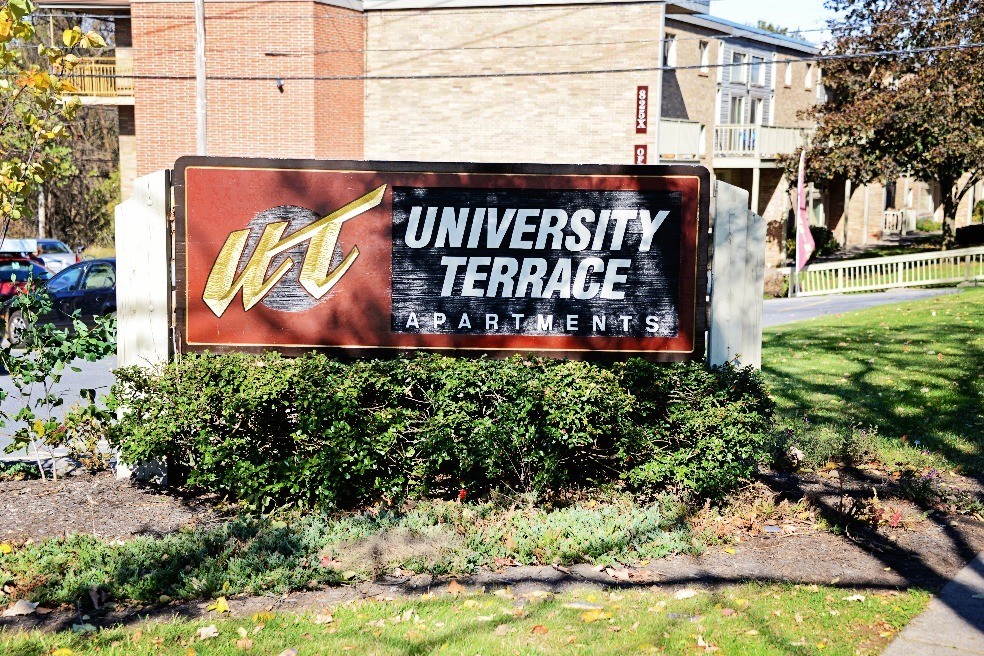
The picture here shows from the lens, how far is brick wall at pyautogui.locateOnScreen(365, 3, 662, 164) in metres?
29.6

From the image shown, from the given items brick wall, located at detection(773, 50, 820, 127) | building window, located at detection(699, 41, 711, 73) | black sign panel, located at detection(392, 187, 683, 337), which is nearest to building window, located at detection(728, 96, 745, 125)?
brick wall, located at detection(773, 50, 820, 127)

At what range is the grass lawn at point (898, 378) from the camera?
9906 millimetres

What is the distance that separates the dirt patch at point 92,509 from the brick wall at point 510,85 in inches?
904

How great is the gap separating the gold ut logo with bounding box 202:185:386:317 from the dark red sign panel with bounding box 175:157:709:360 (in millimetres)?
12

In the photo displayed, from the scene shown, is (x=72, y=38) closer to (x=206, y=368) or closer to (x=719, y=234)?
(x=206, y=368)

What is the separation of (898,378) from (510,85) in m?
20.3

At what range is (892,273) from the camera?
1148 inches

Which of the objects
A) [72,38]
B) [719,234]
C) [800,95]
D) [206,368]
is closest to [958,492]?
[719,234]

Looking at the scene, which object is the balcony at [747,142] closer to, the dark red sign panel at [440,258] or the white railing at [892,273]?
the white railing at [892,273]

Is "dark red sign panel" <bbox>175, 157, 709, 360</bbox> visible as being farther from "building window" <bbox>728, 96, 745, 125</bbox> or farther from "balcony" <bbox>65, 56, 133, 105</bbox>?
"building window" <bbox>728, 96, 745, 125</bbox>

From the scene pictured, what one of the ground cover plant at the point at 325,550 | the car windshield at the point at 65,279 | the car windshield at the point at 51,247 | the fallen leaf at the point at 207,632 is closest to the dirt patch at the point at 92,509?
the ground cover plant at the point at 325,550

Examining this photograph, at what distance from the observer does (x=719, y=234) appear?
836 cm

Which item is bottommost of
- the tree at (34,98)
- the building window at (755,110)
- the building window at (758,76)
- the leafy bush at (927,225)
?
the tree at (34,98)

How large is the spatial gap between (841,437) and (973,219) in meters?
52.2
